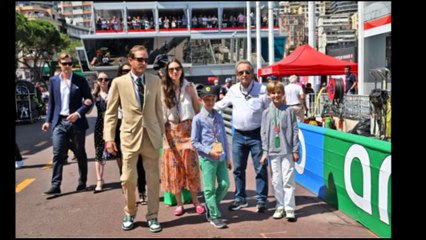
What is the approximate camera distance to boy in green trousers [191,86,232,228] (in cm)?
454

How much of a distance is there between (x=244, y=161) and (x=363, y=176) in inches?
56.0

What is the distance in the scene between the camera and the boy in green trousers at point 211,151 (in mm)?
4539

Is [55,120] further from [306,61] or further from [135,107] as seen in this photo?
[306,61]

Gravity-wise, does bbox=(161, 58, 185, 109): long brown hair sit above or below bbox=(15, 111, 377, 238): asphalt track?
above

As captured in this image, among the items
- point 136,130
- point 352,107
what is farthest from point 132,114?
point 352,107

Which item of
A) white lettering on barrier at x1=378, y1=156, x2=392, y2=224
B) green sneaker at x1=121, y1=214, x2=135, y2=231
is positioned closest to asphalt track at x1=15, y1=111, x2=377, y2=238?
green sneaker at x1=121, y1=214, x2=135, y2=231

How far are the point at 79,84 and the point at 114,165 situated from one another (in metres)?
2.47

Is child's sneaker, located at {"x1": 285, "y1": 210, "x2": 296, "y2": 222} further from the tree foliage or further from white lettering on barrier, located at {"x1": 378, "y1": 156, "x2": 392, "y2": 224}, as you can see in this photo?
the tree foliage

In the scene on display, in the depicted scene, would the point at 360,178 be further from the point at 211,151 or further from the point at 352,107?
the point at 352,107

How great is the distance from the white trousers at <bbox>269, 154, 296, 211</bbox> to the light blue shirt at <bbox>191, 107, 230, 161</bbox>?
0.60 metres

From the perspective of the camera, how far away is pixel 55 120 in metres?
5.93

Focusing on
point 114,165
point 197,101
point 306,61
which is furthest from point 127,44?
point 197,101

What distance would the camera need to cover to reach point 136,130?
14.5 feet

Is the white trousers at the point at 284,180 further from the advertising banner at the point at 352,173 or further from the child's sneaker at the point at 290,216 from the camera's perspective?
the advertising banner at the point at 352,173
